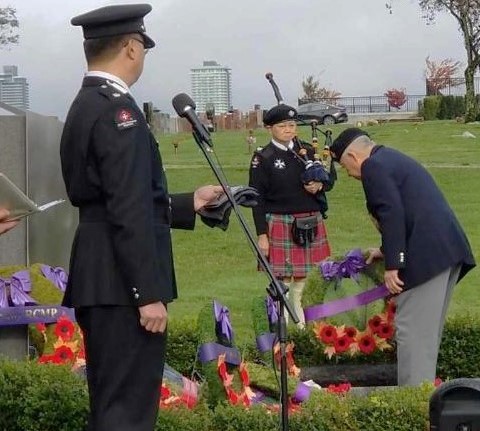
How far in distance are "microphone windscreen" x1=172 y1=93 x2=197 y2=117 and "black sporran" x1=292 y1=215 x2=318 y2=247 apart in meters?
3.56

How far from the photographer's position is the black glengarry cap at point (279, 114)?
727 cm

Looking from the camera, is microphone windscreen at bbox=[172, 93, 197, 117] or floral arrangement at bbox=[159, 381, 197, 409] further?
floral arrangement at bbox=[159, 381, 197, 409]

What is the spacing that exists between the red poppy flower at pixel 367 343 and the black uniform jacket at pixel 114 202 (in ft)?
9.32

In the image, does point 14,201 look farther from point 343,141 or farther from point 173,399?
point 343,141

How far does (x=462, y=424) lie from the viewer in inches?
109

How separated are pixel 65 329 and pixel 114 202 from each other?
2288 millimetres

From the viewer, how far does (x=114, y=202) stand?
3252 millimetres

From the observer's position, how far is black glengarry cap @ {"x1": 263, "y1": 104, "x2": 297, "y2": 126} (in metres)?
7.27

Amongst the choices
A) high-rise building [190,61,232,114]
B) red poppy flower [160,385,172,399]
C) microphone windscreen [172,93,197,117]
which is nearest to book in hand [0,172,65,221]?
microphone windscreen [172,93,197,117]

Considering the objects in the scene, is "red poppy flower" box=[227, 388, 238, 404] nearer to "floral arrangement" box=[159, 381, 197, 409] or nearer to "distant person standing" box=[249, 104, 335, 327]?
"floral arrangement" box=[159, 381, 197, 409]

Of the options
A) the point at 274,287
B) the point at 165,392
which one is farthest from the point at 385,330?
the point at 274,287

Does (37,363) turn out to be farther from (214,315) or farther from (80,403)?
(214,315)

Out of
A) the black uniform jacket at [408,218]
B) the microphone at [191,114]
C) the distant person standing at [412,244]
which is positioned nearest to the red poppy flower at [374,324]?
the distant person standing at [412,244]

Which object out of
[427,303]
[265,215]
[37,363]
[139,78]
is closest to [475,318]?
[427,303]
